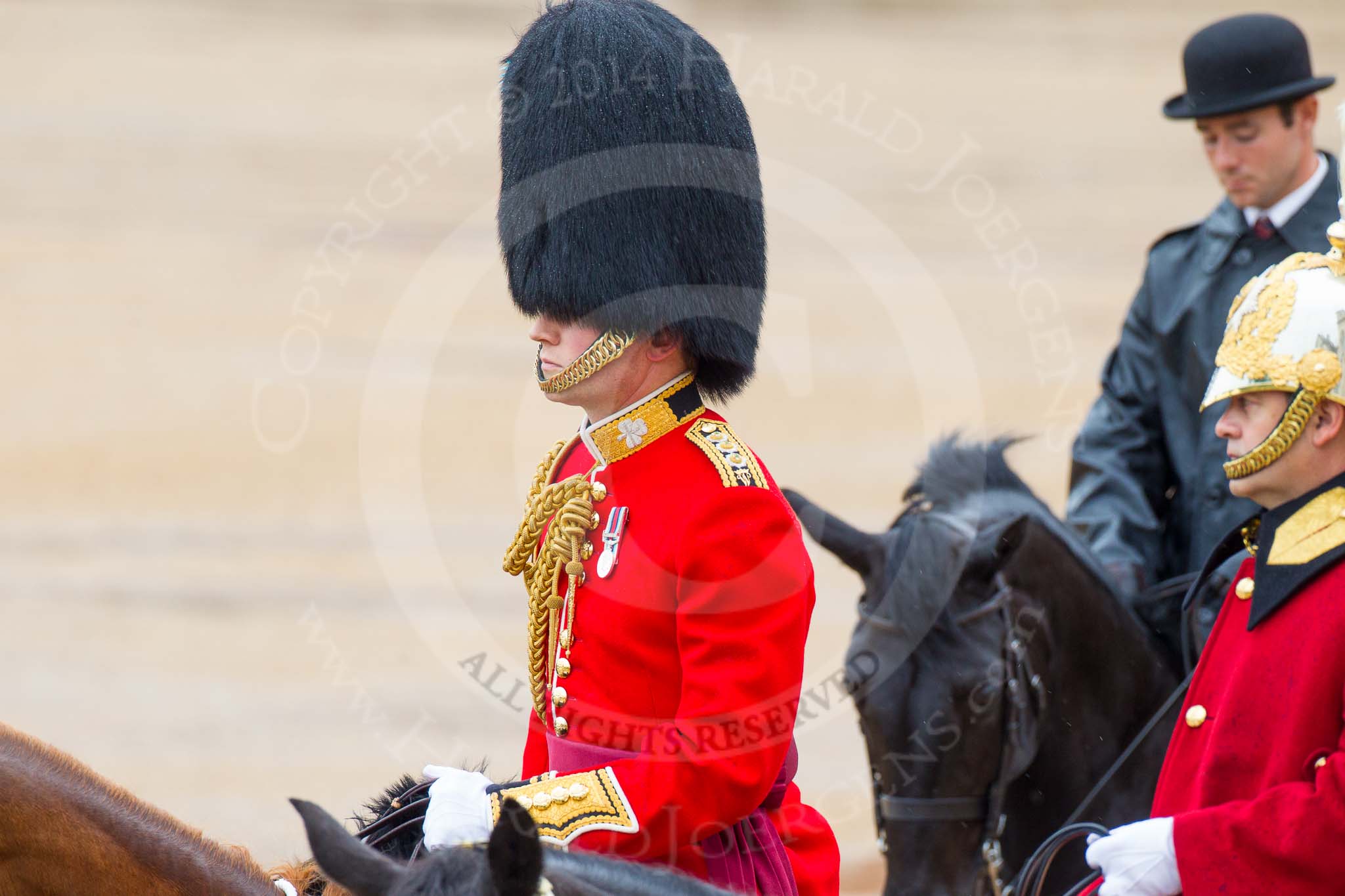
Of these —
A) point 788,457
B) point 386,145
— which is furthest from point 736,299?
point 386,145

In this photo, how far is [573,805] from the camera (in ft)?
6.72

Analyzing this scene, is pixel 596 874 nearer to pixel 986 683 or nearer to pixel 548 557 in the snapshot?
pixel 548 557

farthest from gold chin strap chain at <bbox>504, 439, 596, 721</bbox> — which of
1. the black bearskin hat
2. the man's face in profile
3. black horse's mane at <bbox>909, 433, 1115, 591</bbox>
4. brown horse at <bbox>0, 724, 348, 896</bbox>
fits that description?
the man's face in profile

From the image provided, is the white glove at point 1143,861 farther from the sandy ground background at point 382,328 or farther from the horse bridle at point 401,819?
the sandy ground background at point 382,328

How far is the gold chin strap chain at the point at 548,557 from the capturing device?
2.29m

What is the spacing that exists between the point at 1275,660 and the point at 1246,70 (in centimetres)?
235

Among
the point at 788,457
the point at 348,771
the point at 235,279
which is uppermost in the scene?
the point at 235,279

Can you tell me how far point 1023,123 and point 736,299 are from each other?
17.2 meters

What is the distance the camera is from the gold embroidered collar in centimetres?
227

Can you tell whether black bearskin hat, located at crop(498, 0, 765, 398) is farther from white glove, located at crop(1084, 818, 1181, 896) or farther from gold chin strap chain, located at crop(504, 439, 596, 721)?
white glove, located at crop(1084, 818, 1181, 896)

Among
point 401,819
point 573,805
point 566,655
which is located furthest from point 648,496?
point 401,819

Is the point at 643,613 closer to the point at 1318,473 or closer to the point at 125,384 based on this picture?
the point at 1318,473

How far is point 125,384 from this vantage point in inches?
478

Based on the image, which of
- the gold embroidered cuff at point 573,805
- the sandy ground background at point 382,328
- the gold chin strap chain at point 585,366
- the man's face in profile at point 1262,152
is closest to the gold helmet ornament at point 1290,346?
the gold chin strap chain at point 585,366
